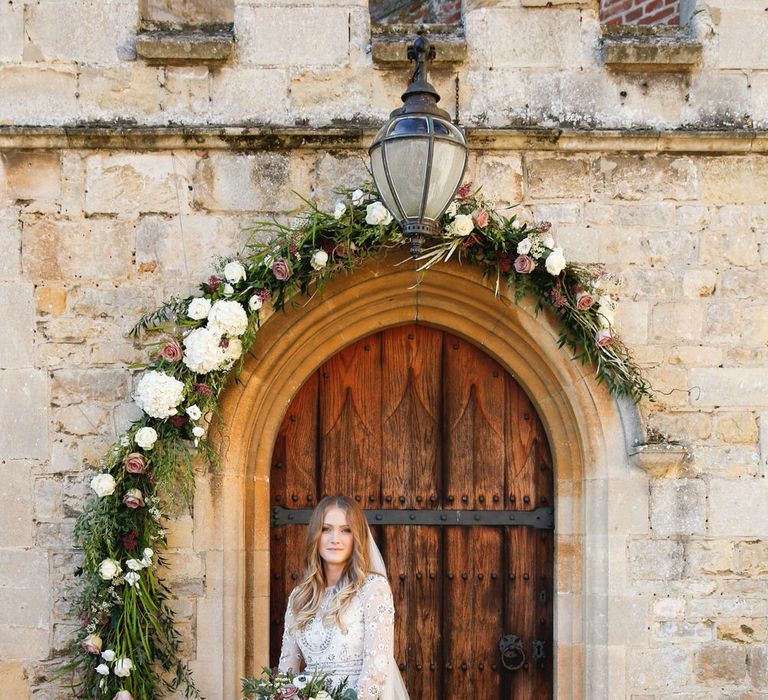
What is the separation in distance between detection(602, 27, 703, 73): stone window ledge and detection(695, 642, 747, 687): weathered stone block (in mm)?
2592

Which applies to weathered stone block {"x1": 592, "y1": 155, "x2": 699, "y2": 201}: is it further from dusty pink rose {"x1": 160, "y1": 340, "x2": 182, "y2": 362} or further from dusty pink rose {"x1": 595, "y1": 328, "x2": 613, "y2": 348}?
dusty pink rose {"x1": 160, "y1": 340, "x2": 182, "y2": 362}

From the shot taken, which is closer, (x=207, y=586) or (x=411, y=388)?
(x=207, y=586)

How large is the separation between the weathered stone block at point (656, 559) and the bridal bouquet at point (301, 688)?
4.86ft

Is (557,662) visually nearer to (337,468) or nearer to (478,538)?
(478,538)

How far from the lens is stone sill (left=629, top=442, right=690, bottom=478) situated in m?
4.04

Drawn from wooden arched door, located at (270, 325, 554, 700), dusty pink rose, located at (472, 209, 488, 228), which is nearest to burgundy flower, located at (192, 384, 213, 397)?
wooden arched door, located at (270, 325, 554, 700)

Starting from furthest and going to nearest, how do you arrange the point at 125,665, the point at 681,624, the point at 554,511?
the point at 554,511 < the point at 681,624 < the point at 125,665

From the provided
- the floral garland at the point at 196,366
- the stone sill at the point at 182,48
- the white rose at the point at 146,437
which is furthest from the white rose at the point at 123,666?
the stone sill at the point at 182,48

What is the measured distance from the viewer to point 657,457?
405 cm

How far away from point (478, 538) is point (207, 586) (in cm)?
130

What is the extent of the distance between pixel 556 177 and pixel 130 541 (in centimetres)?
246

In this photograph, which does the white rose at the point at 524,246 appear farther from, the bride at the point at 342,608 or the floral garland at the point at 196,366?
the bride at the point at 342,608

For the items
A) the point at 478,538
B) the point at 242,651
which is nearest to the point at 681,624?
the point at 478,538

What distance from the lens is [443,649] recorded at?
4438 millimetres
